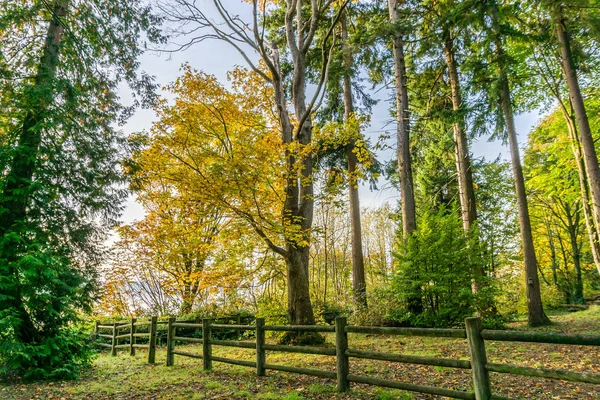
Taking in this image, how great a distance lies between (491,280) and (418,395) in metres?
6.00

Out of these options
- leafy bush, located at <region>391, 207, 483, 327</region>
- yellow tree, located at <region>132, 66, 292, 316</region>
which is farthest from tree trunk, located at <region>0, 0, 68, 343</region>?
leafy bush, located at <region>391, 207, 483, 327</region>

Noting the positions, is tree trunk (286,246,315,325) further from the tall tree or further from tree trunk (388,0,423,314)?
the tall tree

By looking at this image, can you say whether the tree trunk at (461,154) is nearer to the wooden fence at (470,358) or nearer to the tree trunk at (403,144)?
the tree trunk at (403,144)

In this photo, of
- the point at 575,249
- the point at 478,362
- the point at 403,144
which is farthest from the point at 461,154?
the point at 575,249

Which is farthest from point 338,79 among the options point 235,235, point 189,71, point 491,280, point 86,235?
point 86,235

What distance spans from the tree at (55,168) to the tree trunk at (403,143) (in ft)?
25.7

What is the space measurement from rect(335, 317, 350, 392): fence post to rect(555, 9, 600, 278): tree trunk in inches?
317

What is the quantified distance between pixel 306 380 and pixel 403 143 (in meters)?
8.39

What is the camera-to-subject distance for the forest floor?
4.77m

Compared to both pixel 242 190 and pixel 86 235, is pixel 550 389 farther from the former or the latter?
pixel 86 235

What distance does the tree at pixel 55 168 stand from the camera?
6.98 meters

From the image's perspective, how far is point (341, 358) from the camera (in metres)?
5.04

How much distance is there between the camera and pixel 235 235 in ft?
29.7

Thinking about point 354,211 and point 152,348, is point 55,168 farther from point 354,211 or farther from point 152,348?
point 354,211
